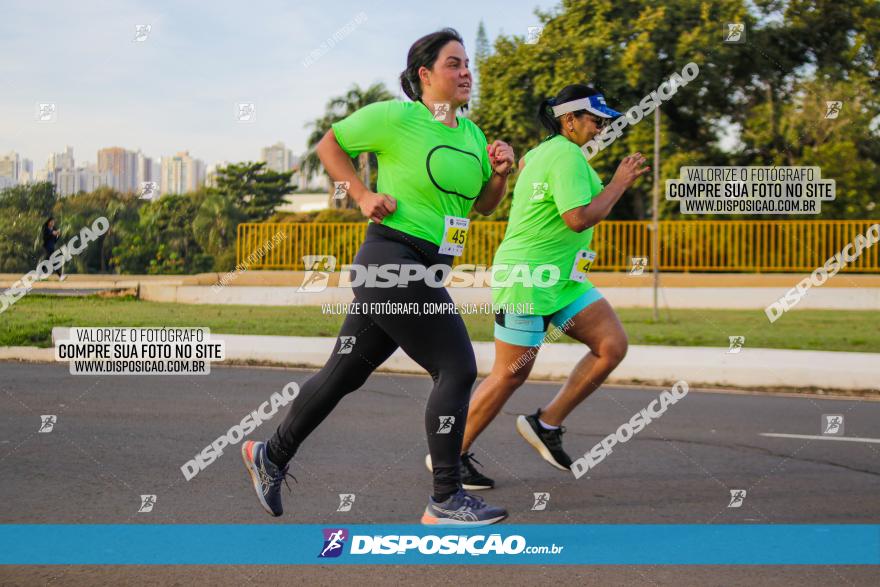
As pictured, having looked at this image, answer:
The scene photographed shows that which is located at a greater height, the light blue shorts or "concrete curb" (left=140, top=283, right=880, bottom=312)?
the light blue shorts

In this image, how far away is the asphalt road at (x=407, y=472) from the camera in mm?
3307

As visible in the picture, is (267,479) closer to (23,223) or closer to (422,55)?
(422,55)

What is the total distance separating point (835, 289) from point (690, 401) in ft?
34.0

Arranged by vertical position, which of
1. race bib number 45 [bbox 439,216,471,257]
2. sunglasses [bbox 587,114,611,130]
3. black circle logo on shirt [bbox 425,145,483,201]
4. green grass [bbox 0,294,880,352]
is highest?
sunglasses [bbox 587,114,611,130]

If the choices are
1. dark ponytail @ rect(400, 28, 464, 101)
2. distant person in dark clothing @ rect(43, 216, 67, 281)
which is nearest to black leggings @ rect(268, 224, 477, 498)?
dark ponytail @ rect(400, 28, 464, 101)

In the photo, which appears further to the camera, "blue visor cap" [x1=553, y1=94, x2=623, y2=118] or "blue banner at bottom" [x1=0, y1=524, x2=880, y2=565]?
"blue visor cap" [x1=553, y1=94, x2=623, y2=118]

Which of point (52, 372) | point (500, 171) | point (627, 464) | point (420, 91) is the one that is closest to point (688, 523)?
point (627, 464)

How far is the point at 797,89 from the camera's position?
66.0 ft

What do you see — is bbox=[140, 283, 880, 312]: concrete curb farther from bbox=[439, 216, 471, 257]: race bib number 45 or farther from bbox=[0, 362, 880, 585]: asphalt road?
bbox=[439, 216, 471, 257]: race bib number 45

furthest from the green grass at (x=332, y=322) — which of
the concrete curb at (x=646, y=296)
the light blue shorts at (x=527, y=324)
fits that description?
the light blue shorts at (x=527, y=324)

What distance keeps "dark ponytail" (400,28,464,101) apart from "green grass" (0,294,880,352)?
7.77 metres

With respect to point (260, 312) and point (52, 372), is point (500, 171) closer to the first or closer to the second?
point (52, 372)

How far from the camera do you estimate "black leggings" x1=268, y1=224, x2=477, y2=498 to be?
12.0 feet

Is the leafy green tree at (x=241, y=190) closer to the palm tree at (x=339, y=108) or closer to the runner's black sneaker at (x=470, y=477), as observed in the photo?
the palm tree at (x=339, y=108)
